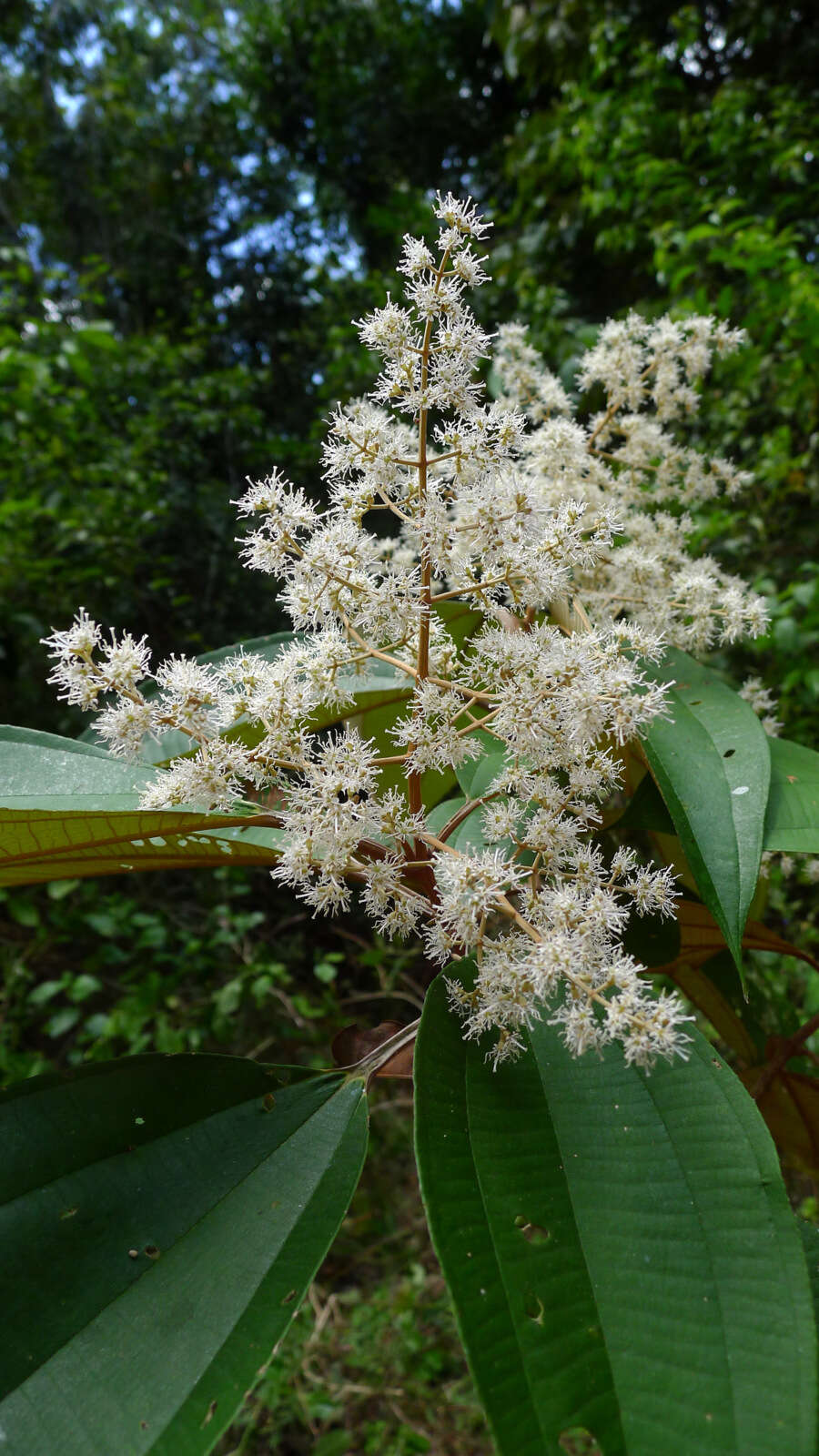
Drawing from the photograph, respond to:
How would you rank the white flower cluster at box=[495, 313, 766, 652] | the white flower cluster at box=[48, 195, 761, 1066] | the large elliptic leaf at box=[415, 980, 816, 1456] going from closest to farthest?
the large elliptic leaf at box=[415, 980, 816, 1456]
the white flower cluster at box=[48, 195, 761, 1066]
the white flower cluster at box=[495, 313, 766, 652]

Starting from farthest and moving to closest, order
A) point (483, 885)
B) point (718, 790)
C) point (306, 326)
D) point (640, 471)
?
point (306, 326) → point (640, 471) → point (718, 790) → point (483, 885)

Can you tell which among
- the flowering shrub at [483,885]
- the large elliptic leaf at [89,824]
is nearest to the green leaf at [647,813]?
the flowering shrub at [483,885]

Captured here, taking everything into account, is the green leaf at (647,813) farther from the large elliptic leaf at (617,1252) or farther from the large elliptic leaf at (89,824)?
the large elliptic leaf at (89,824)

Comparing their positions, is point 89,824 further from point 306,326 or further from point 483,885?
point 306,326

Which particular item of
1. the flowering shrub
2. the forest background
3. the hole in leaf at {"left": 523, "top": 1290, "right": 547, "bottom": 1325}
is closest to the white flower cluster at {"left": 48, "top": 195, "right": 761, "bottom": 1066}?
the flowering shrub

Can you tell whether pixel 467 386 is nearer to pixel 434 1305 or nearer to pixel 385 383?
pixel 385 383

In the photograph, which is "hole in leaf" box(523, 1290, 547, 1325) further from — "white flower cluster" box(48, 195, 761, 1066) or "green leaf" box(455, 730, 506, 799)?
"green leaf" box(455, 730, 506, 799)

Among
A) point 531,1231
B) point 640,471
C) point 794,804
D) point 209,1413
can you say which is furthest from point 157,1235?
point 640,471
